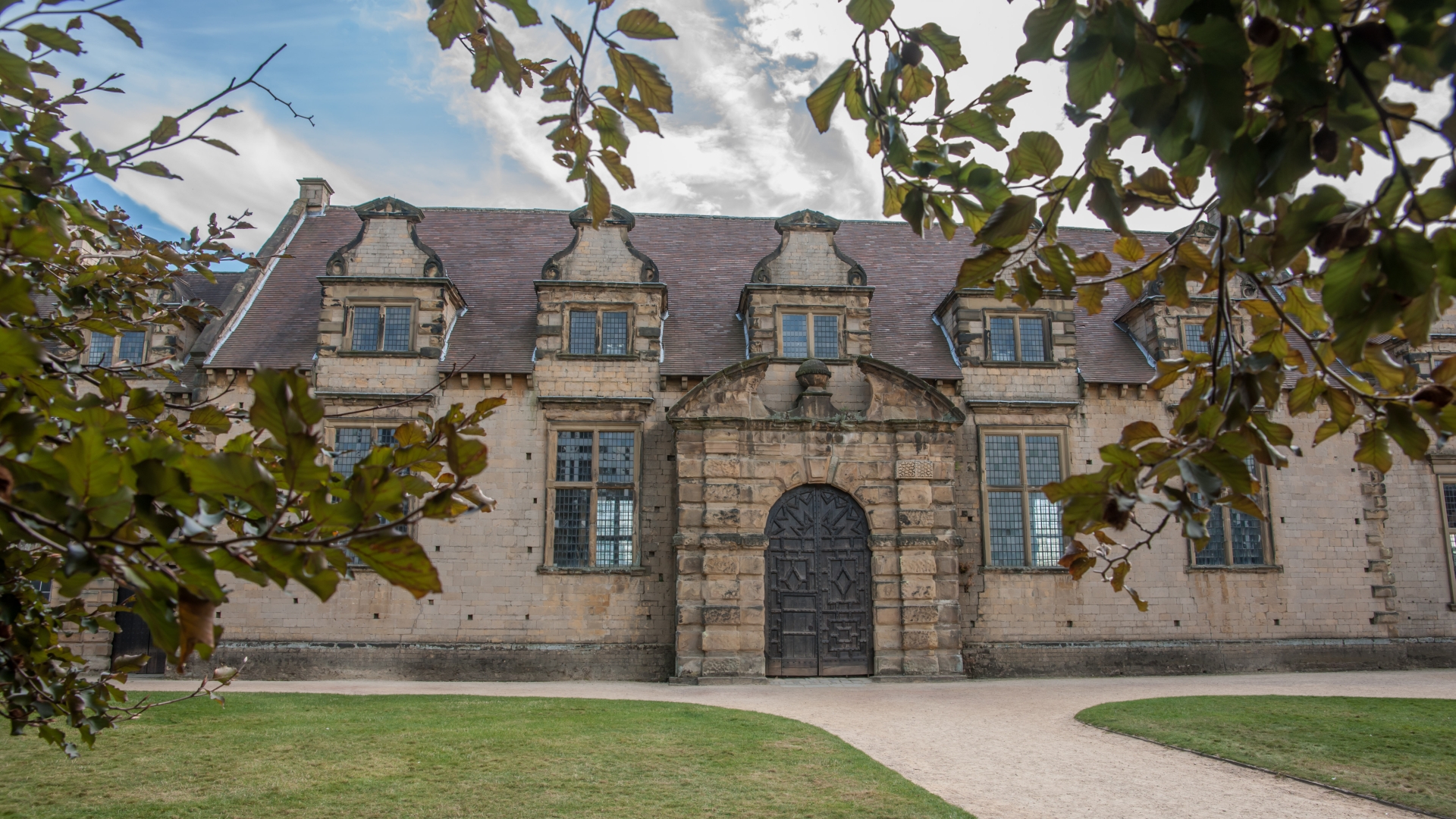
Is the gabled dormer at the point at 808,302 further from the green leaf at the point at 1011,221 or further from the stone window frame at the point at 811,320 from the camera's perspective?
the green leaf at the point at 1011,221

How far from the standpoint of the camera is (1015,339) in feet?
59.0

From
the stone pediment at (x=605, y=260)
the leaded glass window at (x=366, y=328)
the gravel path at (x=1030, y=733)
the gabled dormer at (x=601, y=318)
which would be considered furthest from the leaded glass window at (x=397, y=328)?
the gravel path at (x=1030, y=733)

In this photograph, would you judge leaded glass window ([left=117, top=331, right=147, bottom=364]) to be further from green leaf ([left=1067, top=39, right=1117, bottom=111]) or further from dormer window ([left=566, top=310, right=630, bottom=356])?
green leaf ([left=1067, top=39, right=1117, bottom=111])

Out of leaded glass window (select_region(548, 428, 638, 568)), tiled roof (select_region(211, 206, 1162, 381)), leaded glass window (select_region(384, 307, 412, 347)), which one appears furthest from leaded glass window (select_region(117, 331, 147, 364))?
leaded glass window (select_region(548, 428, 638, 568))

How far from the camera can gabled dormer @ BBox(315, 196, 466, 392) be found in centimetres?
1691

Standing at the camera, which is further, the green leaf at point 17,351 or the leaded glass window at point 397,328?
the leaded glass window at point 397,328

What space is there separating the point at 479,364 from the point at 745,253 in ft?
23.8

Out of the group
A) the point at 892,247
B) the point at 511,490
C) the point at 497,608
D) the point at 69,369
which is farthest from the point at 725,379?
the point at 69,369

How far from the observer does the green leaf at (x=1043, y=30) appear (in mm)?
2043

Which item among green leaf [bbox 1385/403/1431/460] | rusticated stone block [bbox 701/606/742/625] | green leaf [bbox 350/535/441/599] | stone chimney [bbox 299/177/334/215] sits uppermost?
stone chimney [bbox 299/177/334/215]

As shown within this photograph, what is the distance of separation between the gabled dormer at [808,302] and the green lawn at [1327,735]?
8250 millimetres

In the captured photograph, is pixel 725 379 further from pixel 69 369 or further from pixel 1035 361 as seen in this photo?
pixel 69 369

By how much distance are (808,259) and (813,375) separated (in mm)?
2683

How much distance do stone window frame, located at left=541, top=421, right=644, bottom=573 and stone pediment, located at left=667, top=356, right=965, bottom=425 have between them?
1.29m
